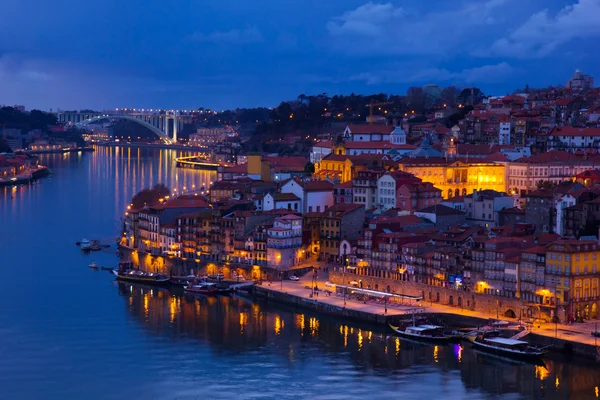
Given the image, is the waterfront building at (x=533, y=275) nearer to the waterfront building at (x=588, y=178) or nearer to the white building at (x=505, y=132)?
the waterfront building at (x=588, y=178)

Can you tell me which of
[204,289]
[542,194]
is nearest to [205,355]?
[204,289]

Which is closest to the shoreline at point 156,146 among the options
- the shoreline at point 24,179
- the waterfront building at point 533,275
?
the shoreline at point 24,179

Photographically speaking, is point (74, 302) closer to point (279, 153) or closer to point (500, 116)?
point (500, 116)

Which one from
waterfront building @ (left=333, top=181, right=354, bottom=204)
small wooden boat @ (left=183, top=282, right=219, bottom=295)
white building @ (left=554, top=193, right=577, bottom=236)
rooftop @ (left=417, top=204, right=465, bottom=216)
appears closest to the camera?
small wooden boat @ (left=183, top=282, right=219, bottom=295)

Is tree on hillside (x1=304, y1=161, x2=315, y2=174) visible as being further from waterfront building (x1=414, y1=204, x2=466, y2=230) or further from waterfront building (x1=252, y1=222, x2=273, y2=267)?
waterfront building (x1=252, y1=222, x2=273, y2=267)

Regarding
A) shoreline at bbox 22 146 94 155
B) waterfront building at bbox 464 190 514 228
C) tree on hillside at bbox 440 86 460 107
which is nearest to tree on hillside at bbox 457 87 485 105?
tree on hillside at bbox 440 86 460 107
